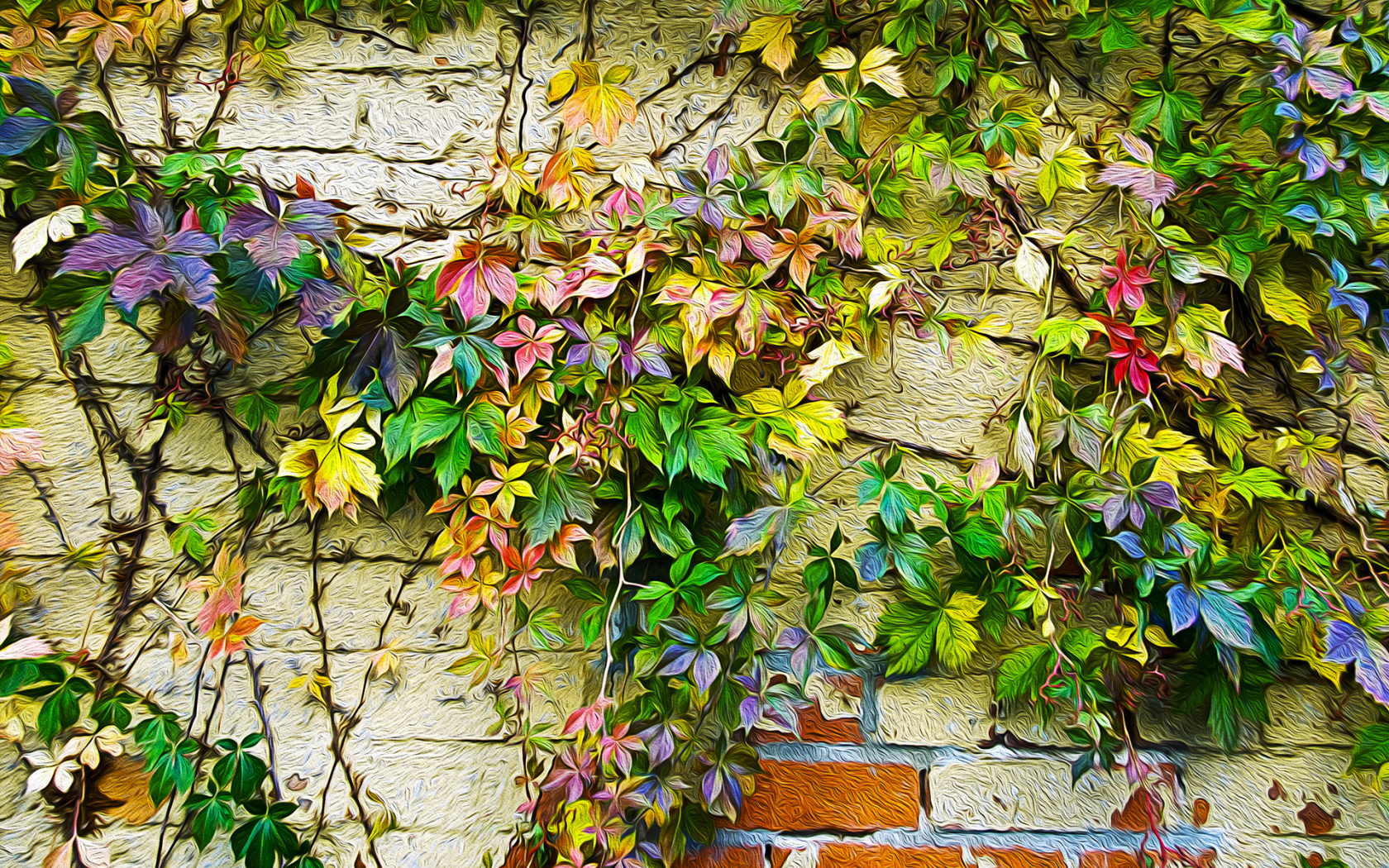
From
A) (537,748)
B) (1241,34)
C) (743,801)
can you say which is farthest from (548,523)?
(1241,34)

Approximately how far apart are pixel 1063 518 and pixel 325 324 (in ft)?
3.01

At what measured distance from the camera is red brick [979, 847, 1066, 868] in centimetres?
90

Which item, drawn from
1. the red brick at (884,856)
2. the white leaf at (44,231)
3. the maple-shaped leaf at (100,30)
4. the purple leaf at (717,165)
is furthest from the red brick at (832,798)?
the maple-shaped leaf at (100,30)

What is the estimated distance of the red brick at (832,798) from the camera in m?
0.90

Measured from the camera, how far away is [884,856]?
0.90 m

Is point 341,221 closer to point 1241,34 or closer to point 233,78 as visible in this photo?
point 233,78

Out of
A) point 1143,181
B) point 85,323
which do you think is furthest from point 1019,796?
point 85,323

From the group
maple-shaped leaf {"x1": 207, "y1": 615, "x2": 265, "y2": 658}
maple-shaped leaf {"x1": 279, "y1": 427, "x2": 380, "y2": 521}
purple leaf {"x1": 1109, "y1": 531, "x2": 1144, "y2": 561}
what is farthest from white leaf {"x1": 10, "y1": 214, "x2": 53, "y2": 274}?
purple leaf {"x1": 1109, "y1": 531, "x2": 1144, "y2": 561}

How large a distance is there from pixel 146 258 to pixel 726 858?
967mm

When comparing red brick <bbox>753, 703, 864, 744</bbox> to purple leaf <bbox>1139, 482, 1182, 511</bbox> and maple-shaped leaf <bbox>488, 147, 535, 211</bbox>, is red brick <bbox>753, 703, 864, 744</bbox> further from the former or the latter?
maple-shaped leaf <bbox>488, 147, 535, 211</bbox>

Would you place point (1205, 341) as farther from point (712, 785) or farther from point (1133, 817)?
point (712, 785)

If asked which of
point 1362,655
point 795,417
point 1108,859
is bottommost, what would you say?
point 1108,859

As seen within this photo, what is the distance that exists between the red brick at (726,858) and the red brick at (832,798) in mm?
28

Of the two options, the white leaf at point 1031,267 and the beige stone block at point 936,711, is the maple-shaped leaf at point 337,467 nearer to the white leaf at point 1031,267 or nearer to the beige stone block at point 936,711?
the beige stone block at point 936,711
